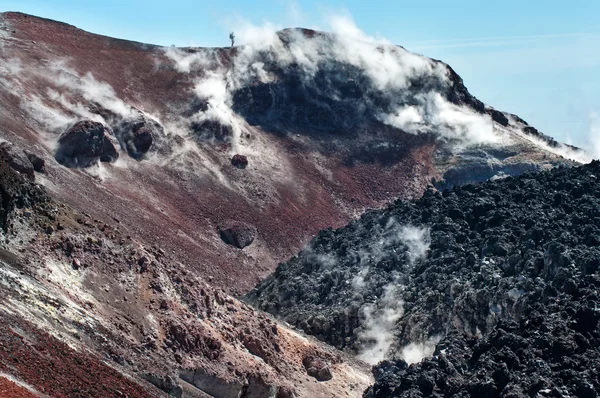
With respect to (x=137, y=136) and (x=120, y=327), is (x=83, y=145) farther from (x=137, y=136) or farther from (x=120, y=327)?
(x=120, y=327)

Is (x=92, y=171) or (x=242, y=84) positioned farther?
(x=242, y=84)

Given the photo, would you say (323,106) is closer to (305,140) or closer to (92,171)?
(305,140)

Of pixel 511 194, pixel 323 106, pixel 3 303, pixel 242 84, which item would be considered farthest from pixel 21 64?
pixel 3 303

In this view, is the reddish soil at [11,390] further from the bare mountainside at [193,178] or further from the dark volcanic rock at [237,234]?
the dark volcanic rock at [237,234]

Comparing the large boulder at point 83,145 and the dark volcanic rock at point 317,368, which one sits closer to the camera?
the dark volcanic rock at point 317,368

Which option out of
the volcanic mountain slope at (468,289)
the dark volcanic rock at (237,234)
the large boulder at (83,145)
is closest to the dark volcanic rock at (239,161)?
the dark volcanic rock at (237,234)

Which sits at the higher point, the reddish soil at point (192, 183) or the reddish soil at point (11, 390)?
the reddish soil at point (192, 183)

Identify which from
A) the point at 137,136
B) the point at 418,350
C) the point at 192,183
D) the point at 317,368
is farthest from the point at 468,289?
the point at 137,136
